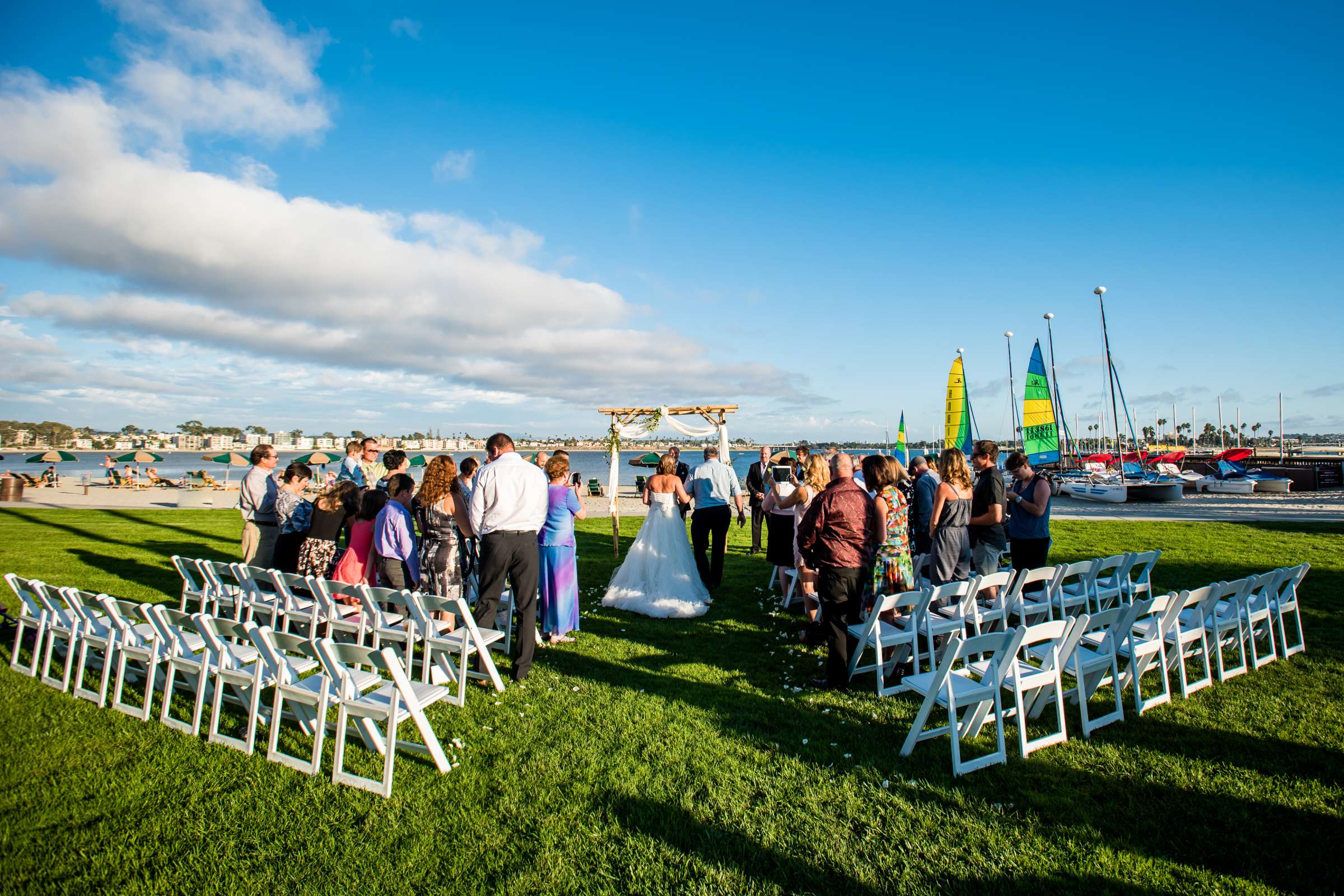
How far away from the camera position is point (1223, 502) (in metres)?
22.5

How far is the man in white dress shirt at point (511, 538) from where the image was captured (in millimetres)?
4906

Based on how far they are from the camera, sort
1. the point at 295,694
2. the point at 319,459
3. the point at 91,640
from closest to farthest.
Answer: the point at 295,694
the point at 91,640
the point at 319,459

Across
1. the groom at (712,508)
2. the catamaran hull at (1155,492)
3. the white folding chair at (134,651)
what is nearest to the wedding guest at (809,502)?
the groom at (712,508)

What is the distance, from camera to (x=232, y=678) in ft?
11.6

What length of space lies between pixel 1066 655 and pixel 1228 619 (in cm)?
214

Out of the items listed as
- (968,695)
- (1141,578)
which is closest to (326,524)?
(968,695)

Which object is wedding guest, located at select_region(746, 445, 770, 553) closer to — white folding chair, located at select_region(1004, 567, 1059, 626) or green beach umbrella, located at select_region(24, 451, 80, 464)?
white folding chair, located at select_region(1004, 567, 1059, 626)

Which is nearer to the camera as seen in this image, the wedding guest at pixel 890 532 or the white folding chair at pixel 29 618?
the white folding chair at pixel 29 618

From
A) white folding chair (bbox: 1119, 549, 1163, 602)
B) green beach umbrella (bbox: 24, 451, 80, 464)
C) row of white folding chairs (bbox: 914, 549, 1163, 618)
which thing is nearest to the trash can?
green beach umbrella (bbox: 24, 451, 80, 464)

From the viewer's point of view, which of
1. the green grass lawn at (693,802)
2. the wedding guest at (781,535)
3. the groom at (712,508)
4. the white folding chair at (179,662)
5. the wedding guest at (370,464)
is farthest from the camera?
the wedding guest at (370,464)

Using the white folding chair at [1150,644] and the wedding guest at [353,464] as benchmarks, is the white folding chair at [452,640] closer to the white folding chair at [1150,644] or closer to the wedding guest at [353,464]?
the white folding chair at [1150,644]

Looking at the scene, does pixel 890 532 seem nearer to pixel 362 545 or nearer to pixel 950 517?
pixel 950 517

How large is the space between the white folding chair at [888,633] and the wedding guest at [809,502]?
694mm

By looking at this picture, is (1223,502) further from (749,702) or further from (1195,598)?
(749,702)
